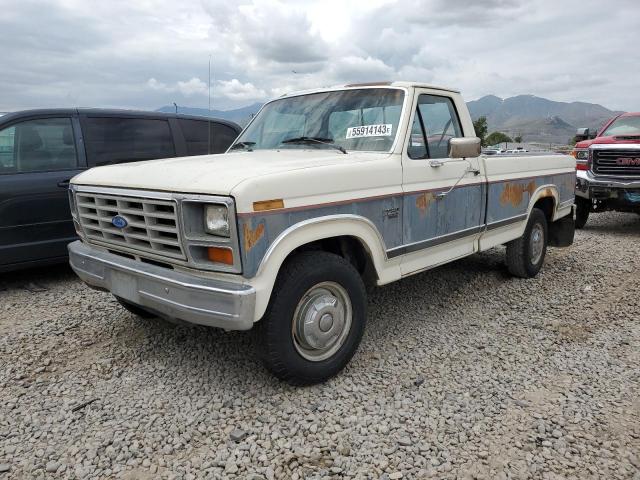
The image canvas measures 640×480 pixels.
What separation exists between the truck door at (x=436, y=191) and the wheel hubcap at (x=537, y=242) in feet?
4.82

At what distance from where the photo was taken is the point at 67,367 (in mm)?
3457

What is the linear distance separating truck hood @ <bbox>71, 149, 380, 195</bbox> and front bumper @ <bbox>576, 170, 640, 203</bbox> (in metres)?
6.42

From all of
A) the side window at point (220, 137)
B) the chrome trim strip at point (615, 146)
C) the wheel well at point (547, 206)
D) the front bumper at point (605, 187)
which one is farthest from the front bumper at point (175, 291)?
the chrome trim strip at point (615, 146)

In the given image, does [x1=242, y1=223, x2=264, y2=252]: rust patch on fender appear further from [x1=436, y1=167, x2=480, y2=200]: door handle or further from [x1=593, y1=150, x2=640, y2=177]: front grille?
[x1=593, y1=150, x2=640, y2=177]: front grille

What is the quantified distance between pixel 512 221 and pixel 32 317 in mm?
4624

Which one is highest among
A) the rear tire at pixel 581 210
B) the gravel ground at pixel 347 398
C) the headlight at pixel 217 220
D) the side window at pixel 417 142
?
the side window at pixel 417 142

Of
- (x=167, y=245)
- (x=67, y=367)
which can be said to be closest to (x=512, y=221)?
(x=167, y=245)

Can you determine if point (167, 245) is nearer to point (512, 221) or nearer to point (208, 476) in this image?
point (208, 476)

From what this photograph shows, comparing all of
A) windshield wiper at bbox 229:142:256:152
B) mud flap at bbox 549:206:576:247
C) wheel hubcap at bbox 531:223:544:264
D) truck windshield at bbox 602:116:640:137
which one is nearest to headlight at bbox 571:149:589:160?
truck windshield at bbox 602:116:640:137

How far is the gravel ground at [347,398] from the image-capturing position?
2.49 meters

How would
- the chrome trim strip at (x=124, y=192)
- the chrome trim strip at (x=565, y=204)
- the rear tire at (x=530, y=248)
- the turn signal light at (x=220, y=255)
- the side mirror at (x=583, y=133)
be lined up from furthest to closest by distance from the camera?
the side mirror at (x=583, y=133) < the chrome trim strip at (x=565, y=204) < the rear tire at (x=530, y=248) < the chrome trim strip at (x=124, y=192) < the turn signal light at (x=220, y=255)

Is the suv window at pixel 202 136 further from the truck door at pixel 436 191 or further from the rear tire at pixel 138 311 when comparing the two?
the truck door at pixel 436 191

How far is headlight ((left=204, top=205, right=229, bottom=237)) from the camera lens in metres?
2.58

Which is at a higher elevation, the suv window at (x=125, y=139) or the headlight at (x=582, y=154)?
the suv window at (x=125, y=139)
